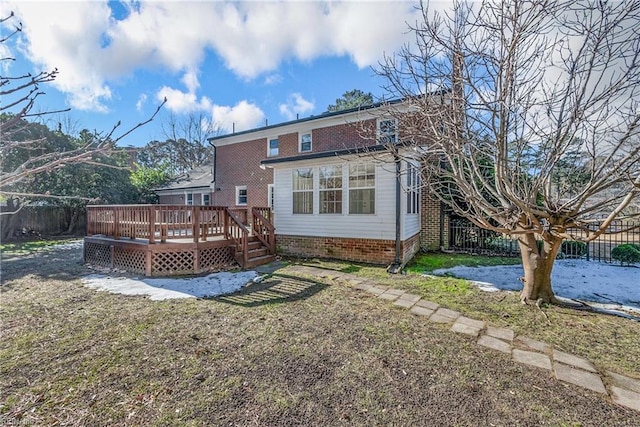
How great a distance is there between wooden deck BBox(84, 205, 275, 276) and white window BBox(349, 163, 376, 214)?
2.93 metres

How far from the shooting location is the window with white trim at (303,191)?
923 cm

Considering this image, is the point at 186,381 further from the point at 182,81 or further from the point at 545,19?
the point at 182,81

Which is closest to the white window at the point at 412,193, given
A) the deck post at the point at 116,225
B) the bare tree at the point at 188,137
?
the deck post at the point at 116,225

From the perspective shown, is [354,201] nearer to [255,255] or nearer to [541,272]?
[255,255]

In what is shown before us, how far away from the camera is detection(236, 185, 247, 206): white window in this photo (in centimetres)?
1611

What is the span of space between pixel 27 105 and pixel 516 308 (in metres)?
6.08

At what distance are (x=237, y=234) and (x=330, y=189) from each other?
308 centimetres

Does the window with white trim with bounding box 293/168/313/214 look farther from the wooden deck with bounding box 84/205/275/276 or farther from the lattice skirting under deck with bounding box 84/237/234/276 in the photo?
the lattice skirting under deck with bounding box 84/237/234/276

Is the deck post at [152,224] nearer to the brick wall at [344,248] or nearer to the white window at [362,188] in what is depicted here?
the brick wall at [344,248]

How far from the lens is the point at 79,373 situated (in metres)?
2.88

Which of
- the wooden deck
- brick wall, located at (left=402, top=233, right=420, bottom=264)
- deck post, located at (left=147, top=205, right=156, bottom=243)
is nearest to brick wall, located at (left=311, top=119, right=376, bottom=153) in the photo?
brick wall, located at (left=402, top=233, right=420, bottom=264)

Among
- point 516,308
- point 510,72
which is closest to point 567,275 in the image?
point 516,308

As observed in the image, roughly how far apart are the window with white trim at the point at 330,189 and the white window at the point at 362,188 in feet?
1.27

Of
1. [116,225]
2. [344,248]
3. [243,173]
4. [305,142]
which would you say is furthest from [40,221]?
[344,248]
